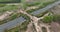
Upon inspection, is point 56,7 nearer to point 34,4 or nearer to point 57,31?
point 34,4

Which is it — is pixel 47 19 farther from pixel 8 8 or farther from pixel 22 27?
pixel 8 8

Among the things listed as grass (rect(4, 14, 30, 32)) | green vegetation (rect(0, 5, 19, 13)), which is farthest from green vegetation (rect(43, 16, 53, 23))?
green vegetation (rect(0, 5, 19, 13))

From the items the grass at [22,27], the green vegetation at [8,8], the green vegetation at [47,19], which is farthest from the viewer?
the green vegetation at [8,8]

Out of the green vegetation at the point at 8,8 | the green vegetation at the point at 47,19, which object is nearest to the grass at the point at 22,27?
the green vegetation at the point at 47,19

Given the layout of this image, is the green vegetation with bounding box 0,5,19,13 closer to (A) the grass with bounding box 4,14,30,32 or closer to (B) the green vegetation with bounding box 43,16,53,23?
(A) the grass with bounding box 4,14,30,32

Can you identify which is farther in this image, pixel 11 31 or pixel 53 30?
pixel 53 30

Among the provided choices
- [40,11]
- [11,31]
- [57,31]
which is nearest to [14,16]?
[11,31]

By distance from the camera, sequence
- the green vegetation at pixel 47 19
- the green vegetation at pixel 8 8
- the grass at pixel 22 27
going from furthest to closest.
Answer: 1. the green vegetation at pixel 8 8
2. the green vegetation at pixel 47 19
3. the grass at pixel 22 27

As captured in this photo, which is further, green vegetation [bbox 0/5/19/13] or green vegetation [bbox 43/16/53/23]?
green vegetation [bbox 0/5/19/13]

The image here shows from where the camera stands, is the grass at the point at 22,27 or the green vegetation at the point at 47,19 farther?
the green vegetation at the point at 47,19

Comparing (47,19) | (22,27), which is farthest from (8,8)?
(47,19)

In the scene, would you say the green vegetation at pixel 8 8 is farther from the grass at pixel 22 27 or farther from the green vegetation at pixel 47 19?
the green vegetation at pixel 47 19
